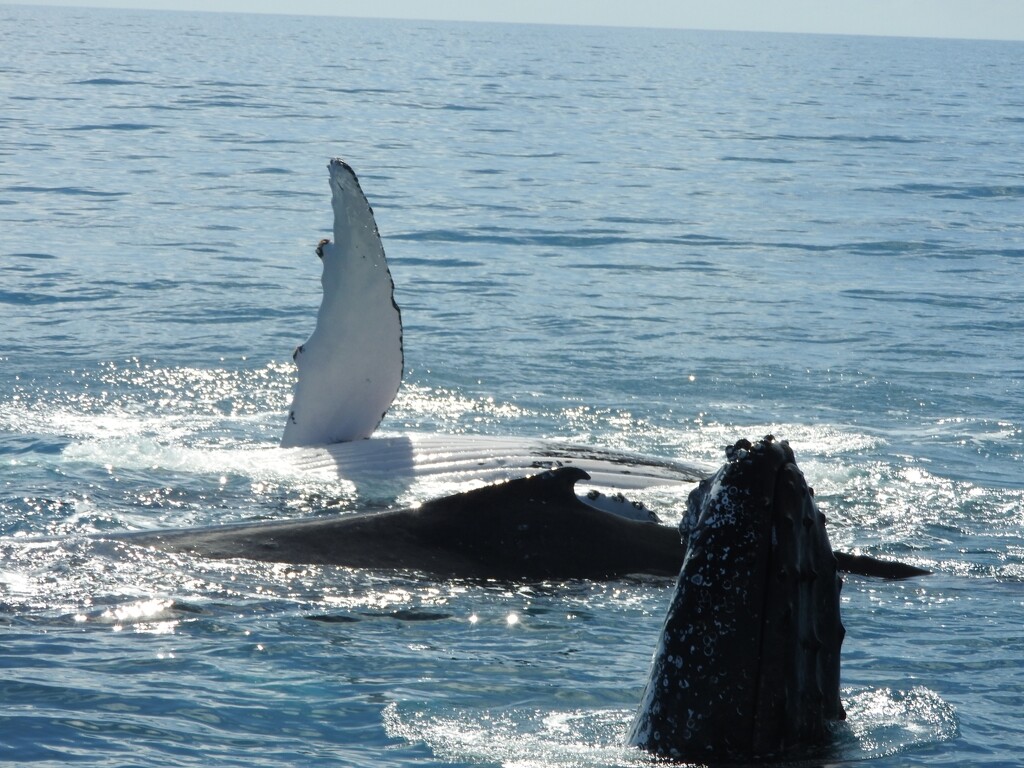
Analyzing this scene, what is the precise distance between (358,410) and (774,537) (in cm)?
666

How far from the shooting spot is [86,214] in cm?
2597

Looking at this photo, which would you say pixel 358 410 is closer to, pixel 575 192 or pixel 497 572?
pixel 497 572

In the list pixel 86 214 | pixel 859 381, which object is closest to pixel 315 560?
pixel 859 381

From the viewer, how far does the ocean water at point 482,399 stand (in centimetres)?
598

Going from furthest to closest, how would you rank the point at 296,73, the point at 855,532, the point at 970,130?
1. the point at 296,73
2. the point at 970,130
3. the point at 855,532

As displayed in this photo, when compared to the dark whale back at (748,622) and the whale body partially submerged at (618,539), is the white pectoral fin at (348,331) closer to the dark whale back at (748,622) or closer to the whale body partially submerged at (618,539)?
the whale body partially submerged at (618,539)

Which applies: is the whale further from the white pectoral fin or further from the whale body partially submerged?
the white pectoral fin

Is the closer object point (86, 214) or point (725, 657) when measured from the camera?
point (725, 657)

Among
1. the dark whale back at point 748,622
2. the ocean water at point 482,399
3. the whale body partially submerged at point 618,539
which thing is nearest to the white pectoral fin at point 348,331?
the whale body partially submerged at point 618,539

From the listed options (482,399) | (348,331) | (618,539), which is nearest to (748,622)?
(618,539)

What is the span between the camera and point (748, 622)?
4617 mm

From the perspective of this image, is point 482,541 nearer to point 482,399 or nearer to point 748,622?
point 748,622

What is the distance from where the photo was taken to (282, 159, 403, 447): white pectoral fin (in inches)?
426

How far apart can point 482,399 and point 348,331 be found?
293 centimetres
